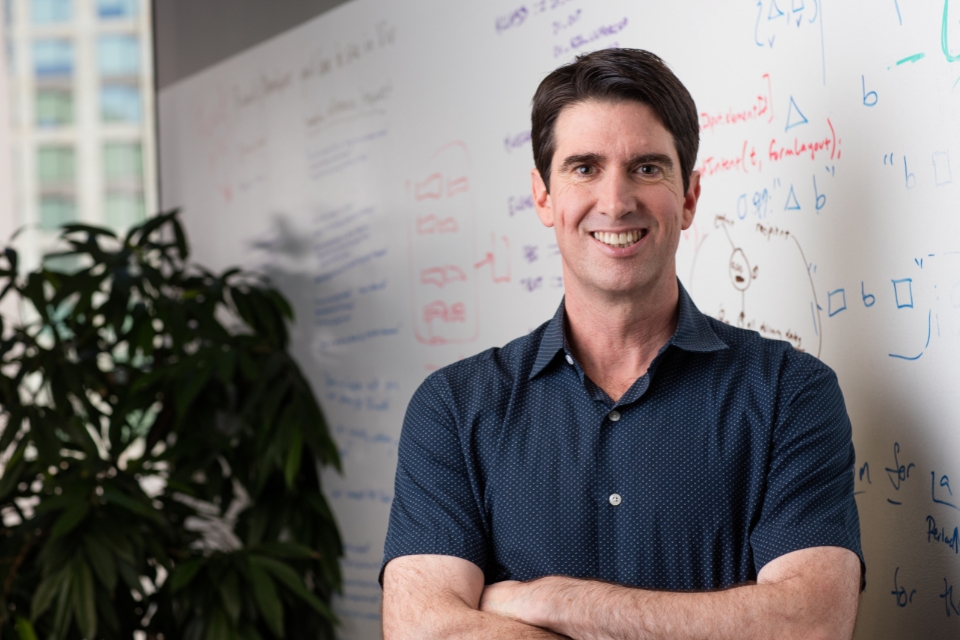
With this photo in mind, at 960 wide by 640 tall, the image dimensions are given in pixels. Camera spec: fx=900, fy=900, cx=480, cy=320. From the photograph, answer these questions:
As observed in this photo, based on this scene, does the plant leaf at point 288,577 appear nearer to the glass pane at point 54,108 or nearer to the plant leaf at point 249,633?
the plant leaf at point 249,633

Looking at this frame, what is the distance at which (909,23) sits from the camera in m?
1.31

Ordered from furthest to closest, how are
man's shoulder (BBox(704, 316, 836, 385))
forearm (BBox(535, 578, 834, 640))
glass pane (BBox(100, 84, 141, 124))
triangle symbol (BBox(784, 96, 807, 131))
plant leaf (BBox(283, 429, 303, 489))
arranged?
glass pane (BBox(100, 84, 141, 124)) → plant leaf (BBox(283, 429, 303, 489)) → triangle symbol (BBox(784, 96, 807, 131)) → man's shoulder (BBox(704, 316, 836, 385)) → forearm (BBox(535, 578, 834, 640))

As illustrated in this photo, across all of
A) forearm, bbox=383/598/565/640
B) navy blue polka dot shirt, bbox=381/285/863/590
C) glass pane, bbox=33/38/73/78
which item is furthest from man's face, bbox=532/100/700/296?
glass pane, bbox=33/38/73/78

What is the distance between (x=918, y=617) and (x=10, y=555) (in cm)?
204

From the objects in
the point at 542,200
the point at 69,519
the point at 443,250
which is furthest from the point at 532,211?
the point at 69,519

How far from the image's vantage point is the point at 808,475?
1184mm

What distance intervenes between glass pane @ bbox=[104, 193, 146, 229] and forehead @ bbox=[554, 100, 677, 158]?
2.91 m

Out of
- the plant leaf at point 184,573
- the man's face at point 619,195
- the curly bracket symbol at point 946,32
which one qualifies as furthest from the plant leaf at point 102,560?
the curly bracket symbol at point 946,32

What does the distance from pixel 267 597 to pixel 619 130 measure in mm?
→ 1479

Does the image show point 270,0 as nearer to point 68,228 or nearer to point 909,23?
point 68,228

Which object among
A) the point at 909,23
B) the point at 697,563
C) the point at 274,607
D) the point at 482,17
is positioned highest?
the point at 482,17

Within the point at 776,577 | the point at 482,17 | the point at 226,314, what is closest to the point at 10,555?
the point at 226,314

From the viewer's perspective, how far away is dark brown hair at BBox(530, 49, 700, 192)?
4.25ft

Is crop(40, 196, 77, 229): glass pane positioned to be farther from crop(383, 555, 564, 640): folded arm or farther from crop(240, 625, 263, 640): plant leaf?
crop(383, 555, 564, 640): folded arm
